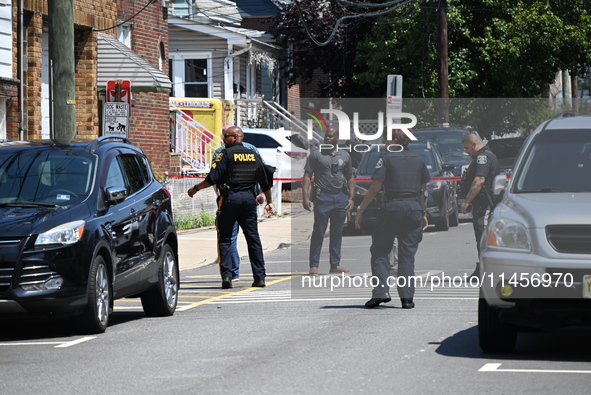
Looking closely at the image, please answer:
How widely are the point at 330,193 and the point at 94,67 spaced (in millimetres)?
9561

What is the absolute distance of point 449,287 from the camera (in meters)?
14.0

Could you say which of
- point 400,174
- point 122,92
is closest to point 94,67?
point 122,92

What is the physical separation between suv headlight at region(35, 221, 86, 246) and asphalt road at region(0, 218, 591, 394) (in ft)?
2.88

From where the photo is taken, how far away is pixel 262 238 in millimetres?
22547

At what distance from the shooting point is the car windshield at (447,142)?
27250 mm

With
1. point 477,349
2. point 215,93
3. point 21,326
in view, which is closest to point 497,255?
point 477,349

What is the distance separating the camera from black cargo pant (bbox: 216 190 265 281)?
1405 cm

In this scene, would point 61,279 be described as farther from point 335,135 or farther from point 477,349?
point 335,135

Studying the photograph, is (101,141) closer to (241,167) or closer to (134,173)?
(134,173)

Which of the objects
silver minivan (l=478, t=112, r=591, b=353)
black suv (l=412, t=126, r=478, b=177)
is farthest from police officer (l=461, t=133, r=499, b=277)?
black suv (l=412, t=126, r=478, b=177)

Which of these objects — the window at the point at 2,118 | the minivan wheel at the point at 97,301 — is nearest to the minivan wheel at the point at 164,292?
the minivan wheel at the point at 97,301

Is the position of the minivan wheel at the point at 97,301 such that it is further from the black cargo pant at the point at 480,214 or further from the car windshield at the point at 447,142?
the car windshield at the point at 447,142

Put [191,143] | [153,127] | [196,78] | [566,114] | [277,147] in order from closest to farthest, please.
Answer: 1. [566,114]
2. [153,127]
3. [191,143]
4. [277,147]
5. [196,78]

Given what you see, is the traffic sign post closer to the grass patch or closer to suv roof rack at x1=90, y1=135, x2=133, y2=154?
suv roof rack at x1=90, y1=135, x2=133, y2=154
